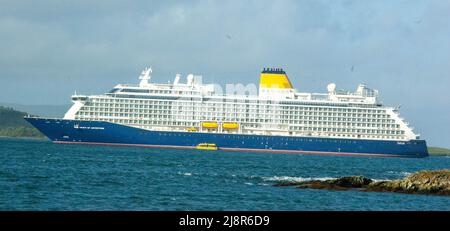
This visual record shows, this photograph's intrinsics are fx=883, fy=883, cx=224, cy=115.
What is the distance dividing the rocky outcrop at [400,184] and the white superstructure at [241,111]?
54.5 meters

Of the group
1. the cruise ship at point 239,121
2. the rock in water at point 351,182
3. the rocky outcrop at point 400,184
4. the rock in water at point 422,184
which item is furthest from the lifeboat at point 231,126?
the rock in water at point 422,184

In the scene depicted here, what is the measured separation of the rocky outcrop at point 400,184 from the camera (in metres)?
43.8

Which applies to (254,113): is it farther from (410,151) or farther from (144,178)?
(144,178)

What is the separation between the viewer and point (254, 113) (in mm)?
103875

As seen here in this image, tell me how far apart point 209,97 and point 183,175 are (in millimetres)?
53579

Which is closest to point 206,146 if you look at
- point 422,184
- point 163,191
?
point 422,184

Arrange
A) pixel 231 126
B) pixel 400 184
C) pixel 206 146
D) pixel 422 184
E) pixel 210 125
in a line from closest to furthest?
pixel 422 184 → pixel 400 184 → pixel 206 146 → pixel 231 126 → pixel 210 125

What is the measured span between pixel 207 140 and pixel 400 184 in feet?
177

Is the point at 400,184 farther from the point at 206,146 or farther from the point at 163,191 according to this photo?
the point at 206,146

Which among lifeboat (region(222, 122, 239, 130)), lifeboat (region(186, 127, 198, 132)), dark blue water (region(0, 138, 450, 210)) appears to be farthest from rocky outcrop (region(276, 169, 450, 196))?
lifeboat (region(222, 122, 239, 130))

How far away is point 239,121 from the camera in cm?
10269
